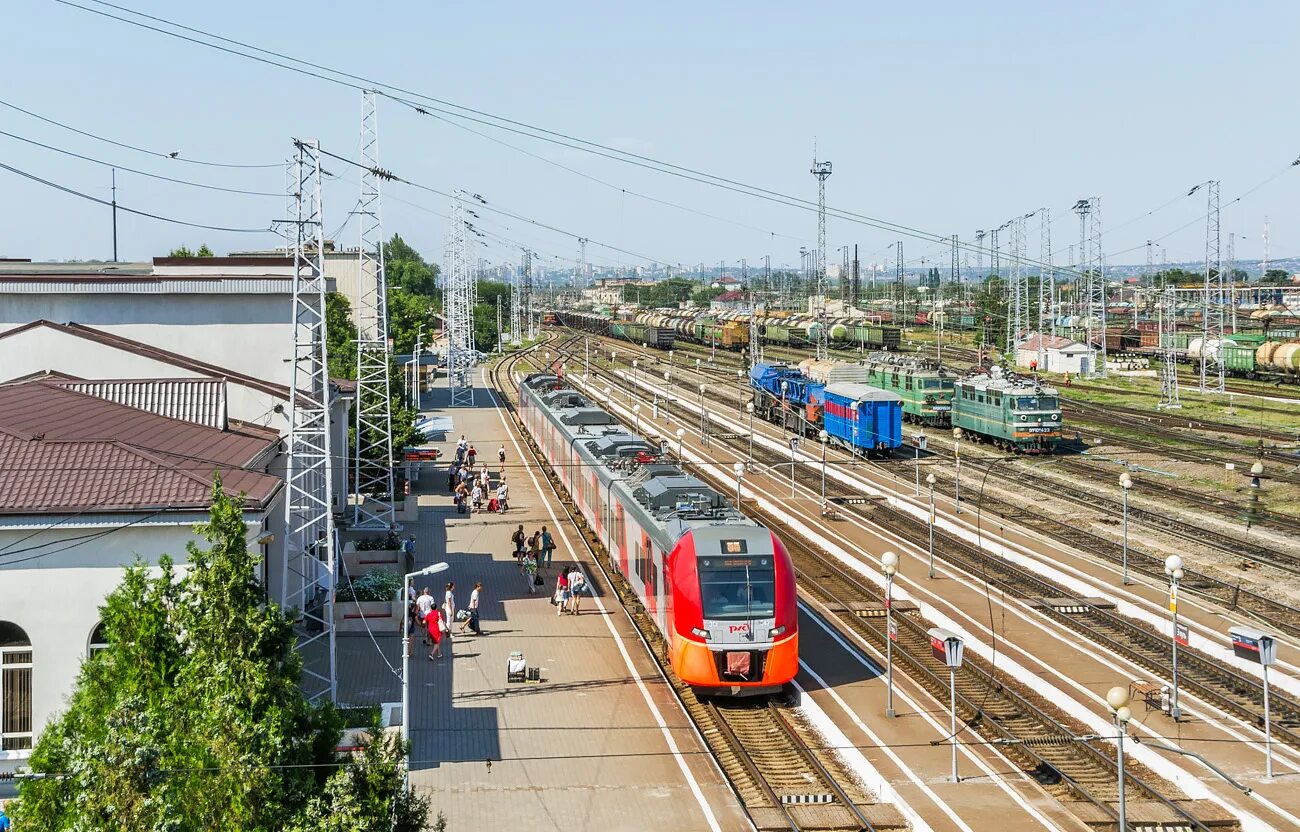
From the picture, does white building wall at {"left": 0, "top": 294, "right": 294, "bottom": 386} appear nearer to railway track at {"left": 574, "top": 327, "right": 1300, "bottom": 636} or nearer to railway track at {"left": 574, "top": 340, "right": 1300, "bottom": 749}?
railway track at {"left": 574, "top": 340, "right": 1300, "bottom": 749}

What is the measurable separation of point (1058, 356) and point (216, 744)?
283 feet

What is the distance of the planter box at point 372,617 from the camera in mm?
29156

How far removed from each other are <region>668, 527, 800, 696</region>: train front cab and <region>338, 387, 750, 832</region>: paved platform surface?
4.12ft

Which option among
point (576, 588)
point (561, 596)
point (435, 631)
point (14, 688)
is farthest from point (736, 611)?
point (14, 688)

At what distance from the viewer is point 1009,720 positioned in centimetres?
2261

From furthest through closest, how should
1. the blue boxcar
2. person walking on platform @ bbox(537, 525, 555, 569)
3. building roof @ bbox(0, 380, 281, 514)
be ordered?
1. the blue boxcar
2. person walking on platform @ bbox(537, 525, 555, 569)
3. building roof @ bbox(0, 380, 281, 514)

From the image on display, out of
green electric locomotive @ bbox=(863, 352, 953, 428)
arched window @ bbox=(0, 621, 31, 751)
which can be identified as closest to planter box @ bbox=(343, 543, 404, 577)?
arched window @ bbox=(0, 621, 31, 751)

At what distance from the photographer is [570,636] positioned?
2853 cm

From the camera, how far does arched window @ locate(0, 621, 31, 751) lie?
784 inches

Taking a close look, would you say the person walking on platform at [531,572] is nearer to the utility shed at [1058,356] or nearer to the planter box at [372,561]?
the planter box at [372,561]

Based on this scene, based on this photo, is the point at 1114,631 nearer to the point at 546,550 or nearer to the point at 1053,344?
the point at 546,550

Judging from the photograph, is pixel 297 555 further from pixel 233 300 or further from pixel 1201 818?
pixel 1201 818

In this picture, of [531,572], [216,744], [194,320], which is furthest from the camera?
[194,320]

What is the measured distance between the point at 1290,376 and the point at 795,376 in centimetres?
3420
